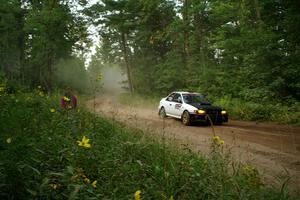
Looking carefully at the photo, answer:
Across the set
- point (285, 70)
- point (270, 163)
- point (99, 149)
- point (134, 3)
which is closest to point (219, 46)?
point (285, 70)

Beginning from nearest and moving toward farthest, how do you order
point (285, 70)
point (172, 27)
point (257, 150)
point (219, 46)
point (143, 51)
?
point (257, 150) < point (285, 70) < point (219, 46) < point (172, 27) < point (143, 51)

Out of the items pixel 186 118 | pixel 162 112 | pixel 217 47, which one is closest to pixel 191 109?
pixel 186 118

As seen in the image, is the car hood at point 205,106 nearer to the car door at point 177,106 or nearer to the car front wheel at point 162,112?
the car door at point 177,106

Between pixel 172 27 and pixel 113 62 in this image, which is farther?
pixel 113 62

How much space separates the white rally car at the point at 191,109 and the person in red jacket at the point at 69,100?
6.82 m

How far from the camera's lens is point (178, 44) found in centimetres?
2902

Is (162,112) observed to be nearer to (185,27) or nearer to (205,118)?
(205,118)

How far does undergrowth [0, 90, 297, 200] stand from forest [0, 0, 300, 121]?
4.11 meters

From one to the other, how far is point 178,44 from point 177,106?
1666cm

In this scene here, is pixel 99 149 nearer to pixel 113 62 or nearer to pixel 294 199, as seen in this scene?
pixel 294 199

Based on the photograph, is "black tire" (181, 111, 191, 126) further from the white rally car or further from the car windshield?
the car windshield

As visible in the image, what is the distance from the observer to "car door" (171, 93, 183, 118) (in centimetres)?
1348

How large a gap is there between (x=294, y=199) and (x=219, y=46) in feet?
56.3

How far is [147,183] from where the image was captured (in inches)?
148
